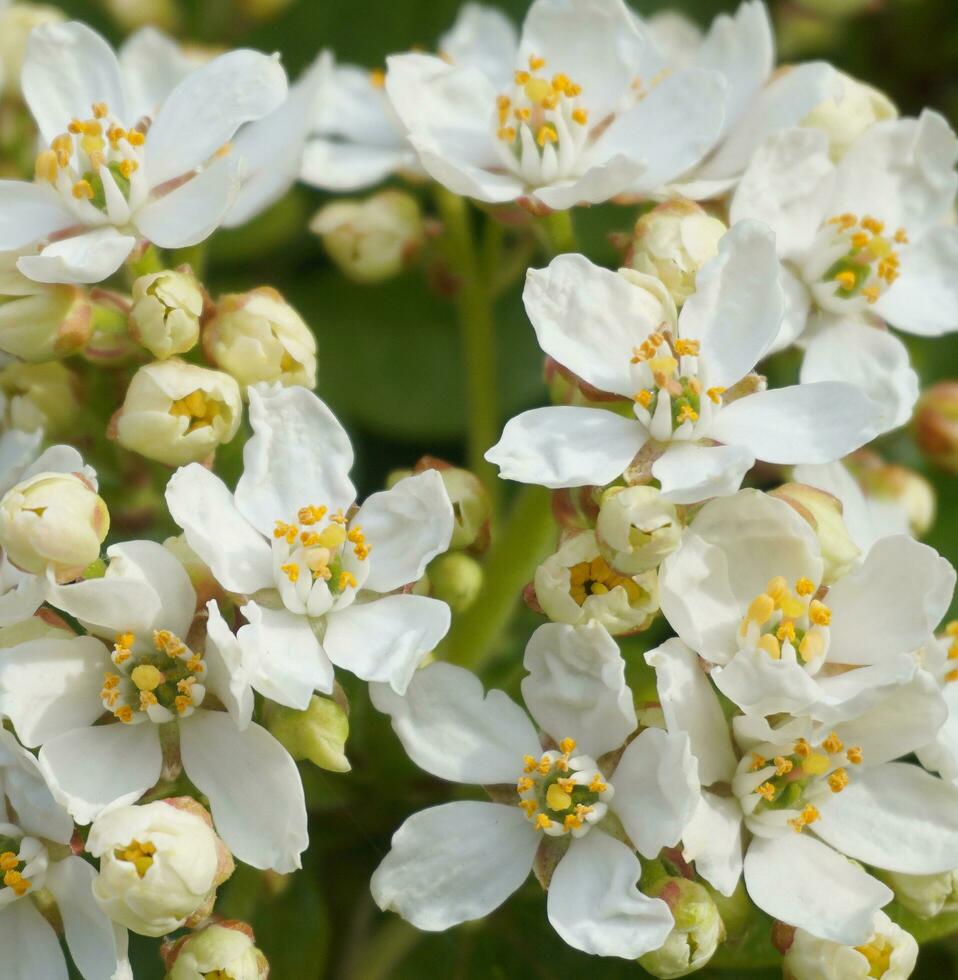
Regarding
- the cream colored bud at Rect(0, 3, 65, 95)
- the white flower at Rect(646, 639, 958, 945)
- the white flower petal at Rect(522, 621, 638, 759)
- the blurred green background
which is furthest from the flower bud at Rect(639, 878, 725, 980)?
the cream colored bud at Rect(0, 3, 65, 95)

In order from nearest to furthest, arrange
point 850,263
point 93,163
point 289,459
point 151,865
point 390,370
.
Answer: point 151,865
point 289,459
point 93,163
point 850,263
point 390,370

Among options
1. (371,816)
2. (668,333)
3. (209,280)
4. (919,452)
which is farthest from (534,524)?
(209,280)

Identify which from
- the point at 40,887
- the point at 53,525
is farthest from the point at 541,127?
the point at 40,887

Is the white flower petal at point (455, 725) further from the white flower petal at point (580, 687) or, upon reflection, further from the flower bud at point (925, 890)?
the flower bud at point (925, 890)

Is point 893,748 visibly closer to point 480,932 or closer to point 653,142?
point 480,932

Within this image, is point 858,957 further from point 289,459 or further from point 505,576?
point 289,459

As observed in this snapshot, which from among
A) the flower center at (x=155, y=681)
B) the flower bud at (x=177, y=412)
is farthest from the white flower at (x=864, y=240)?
the flower center at (x=155, y=681)

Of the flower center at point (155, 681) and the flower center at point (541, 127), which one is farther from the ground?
the flower center at point (541, 127)
